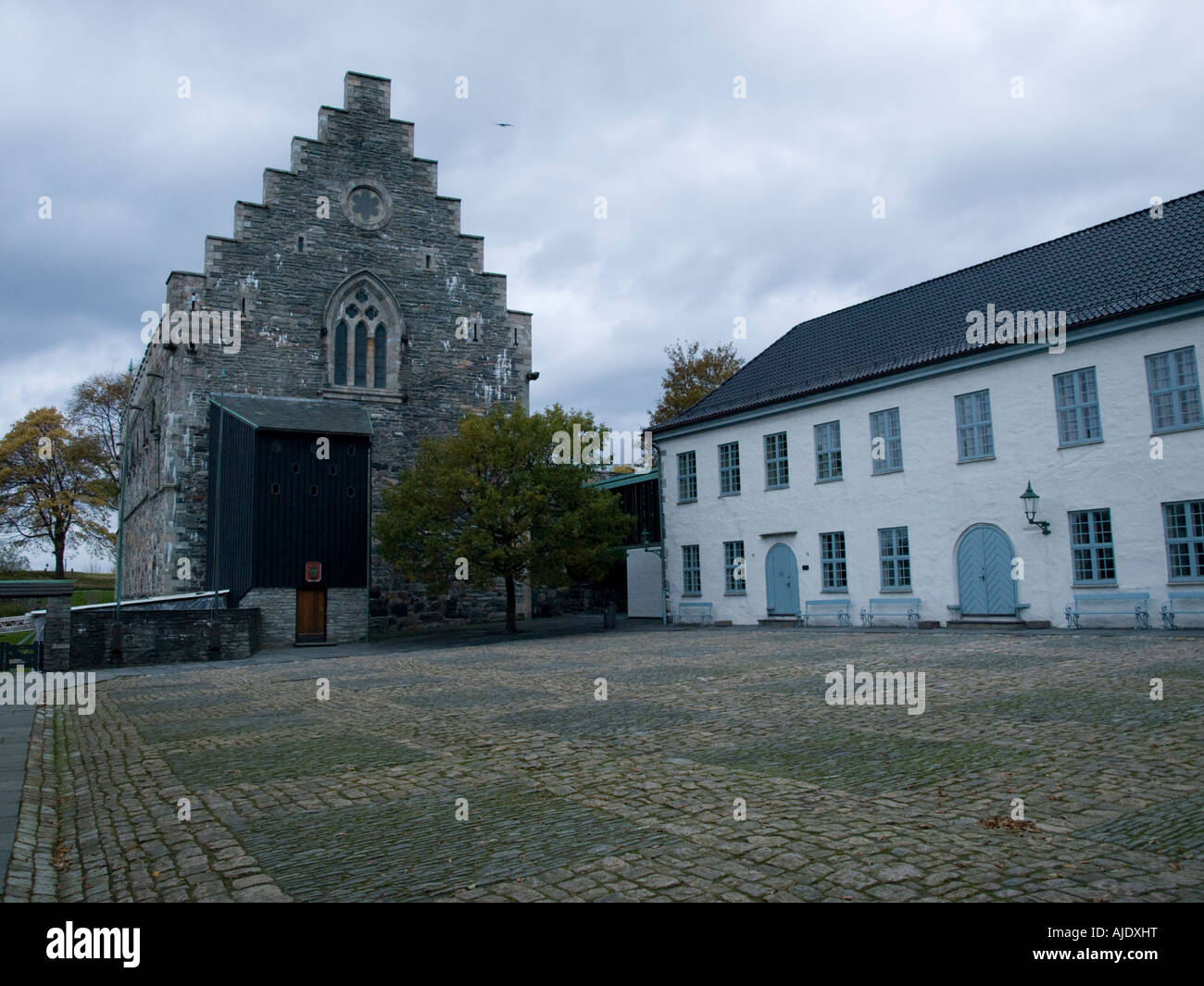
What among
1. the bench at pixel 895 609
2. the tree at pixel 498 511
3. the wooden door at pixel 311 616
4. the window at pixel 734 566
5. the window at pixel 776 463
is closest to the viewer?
the bench at pixel 895 609

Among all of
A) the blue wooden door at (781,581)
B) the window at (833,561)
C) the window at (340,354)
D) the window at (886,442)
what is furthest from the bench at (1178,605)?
the window at (340,354)

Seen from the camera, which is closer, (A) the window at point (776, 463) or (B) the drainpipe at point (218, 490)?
(A) the window at point (776, 463)

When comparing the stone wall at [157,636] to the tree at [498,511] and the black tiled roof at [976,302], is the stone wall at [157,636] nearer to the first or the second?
the tree at [498,511]

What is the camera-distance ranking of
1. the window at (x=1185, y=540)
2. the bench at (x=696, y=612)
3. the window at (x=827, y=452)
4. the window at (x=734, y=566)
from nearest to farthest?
the window at (x=1185, y=540) < the window at (x=827, y=452) < the window at (x=734, y=566) < the bench at (x=696, y=612)

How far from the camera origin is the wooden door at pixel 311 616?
27500mm

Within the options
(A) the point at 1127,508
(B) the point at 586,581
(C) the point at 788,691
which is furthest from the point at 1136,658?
(B) the point at 586,581

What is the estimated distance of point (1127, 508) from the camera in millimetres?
19531

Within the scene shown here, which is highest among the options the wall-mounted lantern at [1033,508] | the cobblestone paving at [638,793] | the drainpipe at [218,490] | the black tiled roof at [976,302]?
the black tiled roof at [976,302]

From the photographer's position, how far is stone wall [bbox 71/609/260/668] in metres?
20.7

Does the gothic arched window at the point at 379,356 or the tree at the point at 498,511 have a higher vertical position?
the gothic arched window at the point at 379,356

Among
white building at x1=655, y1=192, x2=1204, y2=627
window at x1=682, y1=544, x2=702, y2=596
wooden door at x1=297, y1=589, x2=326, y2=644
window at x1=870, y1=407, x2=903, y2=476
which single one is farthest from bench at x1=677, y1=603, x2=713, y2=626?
wooden door at x1=297, y1=589, x2=326, y2=644

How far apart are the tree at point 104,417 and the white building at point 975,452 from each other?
36709 millimetres
